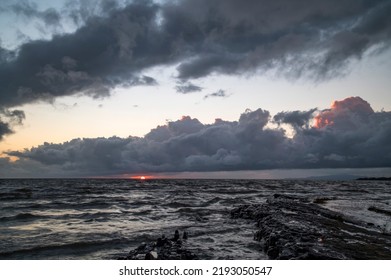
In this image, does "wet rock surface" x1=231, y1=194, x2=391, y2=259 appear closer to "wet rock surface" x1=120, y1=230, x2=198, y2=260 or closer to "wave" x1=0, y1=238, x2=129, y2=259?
"wet rock surface" x1=120, y1=230, x2=198, y2=260

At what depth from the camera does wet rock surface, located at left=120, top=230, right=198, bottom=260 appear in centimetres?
773

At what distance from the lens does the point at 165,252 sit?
327 inches

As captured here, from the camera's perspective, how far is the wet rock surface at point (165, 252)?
25.4 ft

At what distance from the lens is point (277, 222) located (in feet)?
42.9

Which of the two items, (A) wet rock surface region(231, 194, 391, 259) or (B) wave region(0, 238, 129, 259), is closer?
(A) wet rock surface region(231, 194, 391, 259)

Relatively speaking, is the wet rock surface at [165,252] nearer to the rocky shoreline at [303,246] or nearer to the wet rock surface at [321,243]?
the rocky shoreline at [303,246]

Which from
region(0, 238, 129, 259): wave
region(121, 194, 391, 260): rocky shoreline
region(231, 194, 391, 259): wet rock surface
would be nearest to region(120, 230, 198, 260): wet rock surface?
region(121, 194, 391, 260): rocky shoreline

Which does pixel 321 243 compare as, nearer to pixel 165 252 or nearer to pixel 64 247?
pixel 165 252

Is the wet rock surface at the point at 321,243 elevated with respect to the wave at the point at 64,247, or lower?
elevated

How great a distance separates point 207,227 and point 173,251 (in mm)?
5662

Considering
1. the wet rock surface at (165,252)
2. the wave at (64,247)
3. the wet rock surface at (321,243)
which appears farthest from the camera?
the wave at (64,247)

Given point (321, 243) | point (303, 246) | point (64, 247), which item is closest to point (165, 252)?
point (303, 246)

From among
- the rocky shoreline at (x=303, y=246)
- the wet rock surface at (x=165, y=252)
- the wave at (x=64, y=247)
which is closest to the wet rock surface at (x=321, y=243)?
the rocky shoreline at (x=303, y=246)
